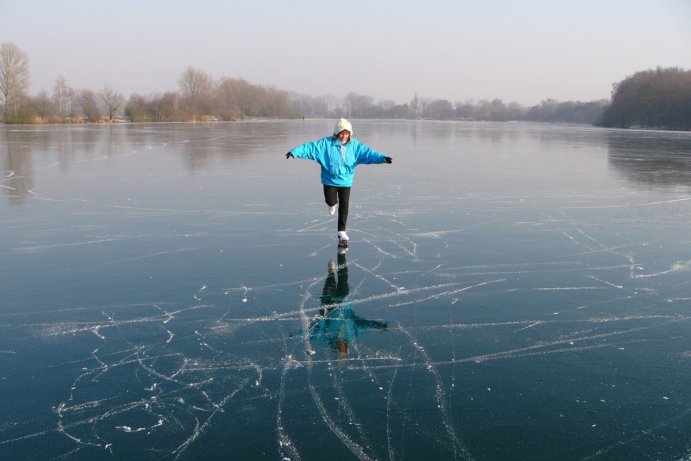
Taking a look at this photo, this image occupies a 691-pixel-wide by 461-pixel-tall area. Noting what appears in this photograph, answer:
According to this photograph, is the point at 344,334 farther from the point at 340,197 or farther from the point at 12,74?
the point at 12,74

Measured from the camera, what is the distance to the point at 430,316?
4051 millimetres

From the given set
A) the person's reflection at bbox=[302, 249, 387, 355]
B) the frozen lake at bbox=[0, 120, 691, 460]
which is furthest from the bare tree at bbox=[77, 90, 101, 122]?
the person's reflection at bbox=[302, 249, 387, 355]

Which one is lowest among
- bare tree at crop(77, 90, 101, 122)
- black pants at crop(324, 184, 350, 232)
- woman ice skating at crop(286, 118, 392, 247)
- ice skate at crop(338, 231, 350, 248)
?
ice skate at crop(338, 231, 350, 248)

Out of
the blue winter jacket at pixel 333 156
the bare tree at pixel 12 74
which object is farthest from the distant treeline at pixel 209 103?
the blue winter jacket at pixel 333 156

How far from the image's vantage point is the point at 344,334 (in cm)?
371

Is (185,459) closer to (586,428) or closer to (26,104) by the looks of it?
(586,428)

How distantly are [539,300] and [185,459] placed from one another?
117 inches

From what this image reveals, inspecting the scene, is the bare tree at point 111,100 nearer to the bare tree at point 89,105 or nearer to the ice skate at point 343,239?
the bare tree at point 89,105

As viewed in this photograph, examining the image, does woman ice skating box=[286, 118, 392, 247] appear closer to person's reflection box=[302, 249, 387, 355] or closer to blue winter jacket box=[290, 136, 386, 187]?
blue winter jacket box=[290, 136, 386, 187]

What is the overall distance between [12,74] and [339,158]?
2421 inches

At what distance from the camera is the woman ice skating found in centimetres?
629

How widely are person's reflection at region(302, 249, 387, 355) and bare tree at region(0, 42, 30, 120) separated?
59.4 m

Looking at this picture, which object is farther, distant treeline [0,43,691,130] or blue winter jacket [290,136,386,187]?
distant treeline [0,43,691,130]

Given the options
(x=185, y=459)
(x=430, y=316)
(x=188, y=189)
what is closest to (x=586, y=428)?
(x=430, y=316)
